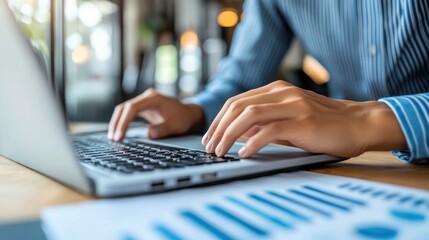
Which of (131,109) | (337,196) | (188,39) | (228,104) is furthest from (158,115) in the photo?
(188,39)

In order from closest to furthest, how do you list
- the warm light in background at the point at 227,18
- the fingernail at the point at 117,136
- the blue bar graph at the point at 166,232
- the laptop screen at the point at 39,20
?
the blue bar graph at the point at 166,232
the fingernail at the point at 117,136
the laptop screen at the point at 39,20
the warm light in background at the point at 227,18

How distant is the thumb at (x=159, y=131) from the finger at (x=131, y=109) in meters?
0.04

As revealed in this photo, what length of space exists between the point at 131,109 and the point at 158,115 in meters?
0.08

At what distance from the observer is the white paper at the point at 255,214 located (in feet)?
0.90

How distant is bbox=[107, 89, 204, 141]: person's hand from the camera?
801mm

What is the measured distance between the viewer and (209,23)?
705 cm

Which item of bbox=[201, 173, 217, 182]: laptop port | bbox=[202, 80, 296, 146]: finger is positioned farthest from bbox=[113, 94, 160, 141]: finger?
bbox=[201, 173, 217, 182]: laptop port

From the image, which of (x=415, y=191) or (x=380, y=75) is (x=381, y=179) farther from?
(x=380, y=75)

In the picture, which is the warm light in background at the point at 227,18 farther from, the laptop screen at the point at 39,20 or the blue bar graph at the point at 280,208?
the blue bar graph at the point at 280,208

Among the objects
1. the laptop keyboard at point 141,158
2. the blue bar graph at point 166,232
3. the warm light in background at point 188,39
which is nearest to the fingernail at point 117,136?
the laptop keyboard at point 141,158

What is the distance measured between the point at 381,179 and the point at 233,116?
0.61 ft

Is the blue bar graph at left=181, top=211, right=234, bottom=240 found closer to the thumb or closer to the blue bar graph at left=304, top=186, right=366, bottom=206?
the blue bar graph at left=304, top=186, right=366, bottom=206

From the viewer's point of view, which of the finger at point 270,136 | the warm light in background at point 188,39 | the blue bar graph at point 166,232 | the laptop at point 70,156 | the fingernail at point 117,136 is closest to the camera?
the blue bar graph at point 166,232

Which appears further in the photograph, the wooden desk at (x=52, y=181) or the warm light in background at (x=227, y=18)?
the warm light in background at (x=227, y=18)
